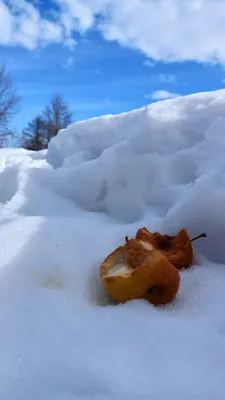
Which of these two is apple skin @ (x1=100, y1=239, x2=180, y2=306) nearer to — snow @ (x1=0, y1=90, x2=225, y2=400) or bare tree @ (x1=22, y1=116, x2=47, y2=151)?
snow @ (x1=0, y1=90, x2=225, y2=400)

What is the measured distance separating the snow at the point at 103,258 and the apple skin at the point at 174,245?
39mm

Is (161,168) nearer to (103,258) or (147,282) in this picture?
(103,258)

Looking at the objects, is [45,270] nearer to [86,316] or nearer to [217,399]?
[86,316]

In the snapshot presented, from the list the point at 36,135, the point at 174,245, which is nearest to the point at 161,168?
the point at 174,245

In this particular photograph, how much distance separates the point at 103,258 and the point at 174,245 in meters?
0.21

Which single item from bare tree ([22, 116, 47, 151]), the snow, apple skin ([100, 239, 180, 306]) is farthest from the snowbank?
bare tree ([22, 116, 47, 151])

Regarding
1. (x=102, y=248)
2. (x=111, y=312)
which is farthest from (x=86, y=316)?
(x=102, y=248)

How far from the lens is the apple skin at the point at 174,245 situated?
3.51 ft

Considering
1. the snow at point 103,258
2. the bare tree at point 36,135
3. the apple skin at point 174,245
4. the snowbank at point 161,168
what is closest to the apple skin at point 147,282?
the snow at point 103,258

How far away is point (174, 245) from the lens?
1.11m

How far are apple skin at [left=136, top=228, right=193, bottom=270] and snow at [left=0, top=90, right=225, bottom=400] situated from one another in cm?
4

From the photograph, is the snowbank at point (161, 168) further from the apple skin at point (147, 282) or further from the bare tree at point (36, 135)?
the bare tree at point (36, 135)

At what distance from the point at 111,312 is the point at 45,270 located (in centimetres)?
23

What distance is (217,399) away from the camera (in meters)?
0.61
